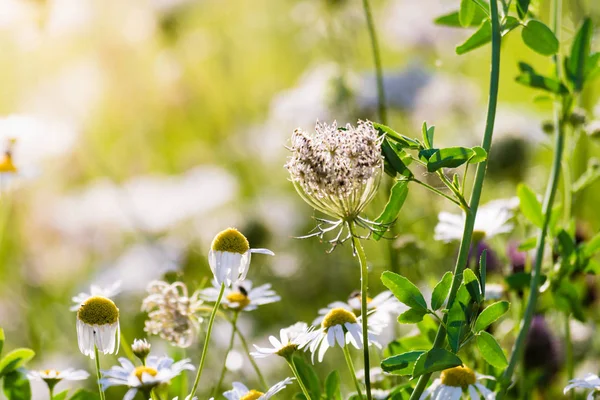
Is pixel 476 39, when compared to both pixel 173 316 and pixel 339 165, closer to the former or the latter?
pixel 339 165

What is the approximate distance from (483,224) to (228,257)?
358mm

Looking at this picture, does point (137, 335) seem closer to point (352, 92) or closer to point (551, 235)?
point (352, 92)

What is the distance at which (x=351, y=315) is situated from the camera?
0.60 meters

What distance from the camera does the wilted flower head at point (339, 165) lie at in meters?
0.51

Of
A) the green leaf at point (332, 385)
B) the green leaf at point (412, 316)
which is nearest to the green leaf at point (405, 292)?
the green leaf at point (412, 316)

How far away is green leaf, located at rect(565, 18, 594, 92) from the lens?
713mm

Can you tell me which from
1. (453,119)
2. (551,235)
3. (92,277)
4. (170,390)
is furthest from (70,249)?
(551,235)

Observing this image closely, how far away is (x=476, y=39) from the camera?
65 cm

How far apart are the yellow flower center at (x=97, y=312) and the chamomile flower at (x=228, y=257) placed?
0.07 meters

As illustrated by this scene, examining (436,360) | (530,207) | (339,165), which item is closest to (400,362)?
(436,360)

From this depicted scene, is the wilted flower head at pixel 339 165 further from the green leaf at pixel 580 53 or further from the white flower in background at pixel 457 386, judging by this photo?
the green leaf at pixel 580 53

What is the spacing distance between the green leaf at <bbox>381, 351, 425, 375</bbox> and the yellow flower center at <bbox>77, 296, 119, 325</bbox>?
7.2 inches

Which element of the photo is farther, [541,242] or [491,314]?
[541,242]

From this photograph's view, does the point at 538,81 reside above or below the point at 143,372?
above
